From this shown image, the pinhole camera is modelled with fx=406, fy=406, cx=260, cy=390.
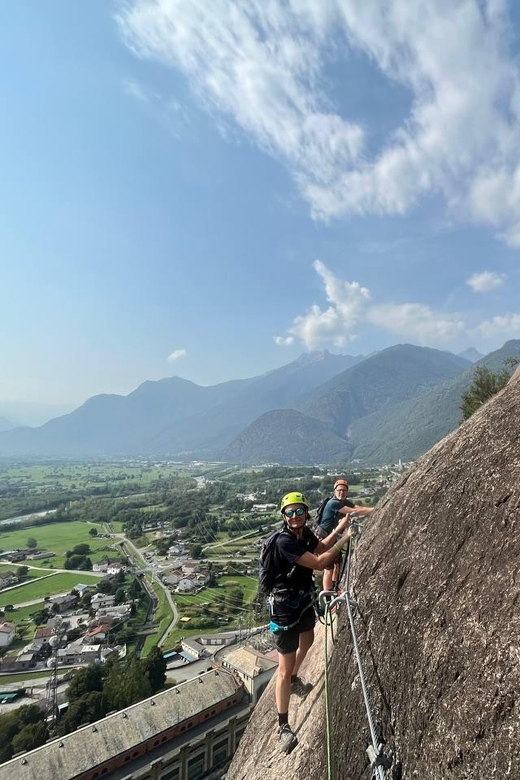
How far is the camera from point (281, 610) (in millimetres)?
6711

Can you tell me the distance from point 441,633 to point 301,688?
14.2 feet

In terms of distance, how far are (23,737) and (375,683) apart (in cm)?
4619

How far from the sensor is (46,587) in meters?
94.5

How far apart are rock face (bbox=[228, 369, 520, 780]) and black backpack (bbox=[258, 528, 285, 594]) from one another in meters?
1.98

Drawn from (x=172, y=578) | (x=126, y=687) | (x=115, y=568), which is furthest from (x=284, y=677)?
(x=115, y=568)

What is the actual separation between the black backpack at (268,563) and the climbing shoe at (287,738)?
285 centimetres

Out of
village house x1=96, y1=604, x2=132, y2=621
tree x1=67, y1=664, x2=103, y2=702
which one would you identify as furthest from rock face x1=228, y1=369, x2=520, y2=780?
village house x1=96, y1=604, x2=132, y2=621

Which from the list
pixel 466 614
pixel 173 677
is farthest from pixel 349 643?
pixel 173 677

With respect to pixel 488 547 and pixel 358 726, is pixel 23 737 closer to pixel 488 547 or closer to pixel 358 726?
pixel 358 726

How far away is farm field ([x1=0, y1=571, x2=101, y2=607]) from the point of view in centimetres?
8888

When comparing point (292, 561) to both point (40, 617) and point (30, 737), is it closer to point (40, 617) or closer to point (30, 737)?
point (30, 737)

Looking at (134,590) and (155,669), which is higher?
(155,669)

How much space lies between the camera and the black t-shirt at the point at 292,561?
247 inches

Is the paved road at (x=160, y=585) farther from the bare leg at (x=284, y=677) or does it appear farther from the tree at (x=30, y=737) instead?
the bare leg at (x=284, y=677)
